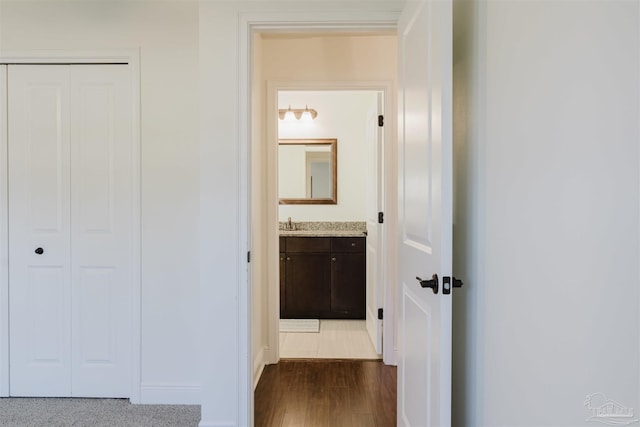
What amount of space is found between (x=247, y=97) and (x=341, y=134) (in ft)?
8.65

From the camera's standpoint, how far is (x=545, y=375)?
0.93 m

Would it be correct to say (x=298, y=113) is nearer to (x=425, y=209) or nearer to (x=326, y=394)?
(x=326, y=394)

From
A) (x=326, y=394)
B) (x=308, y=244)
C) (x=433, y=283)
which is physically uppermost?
(x=433, y=283)

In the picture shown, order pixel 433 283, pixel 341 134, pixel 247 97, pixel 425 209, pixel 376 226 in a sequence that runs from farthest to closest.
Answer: pixel 341 134, pixel 376 226, pixel 247 97, pixel 425 209, pixel 433 283

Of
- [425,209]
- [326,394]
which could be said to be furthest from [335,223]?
[425,209]
